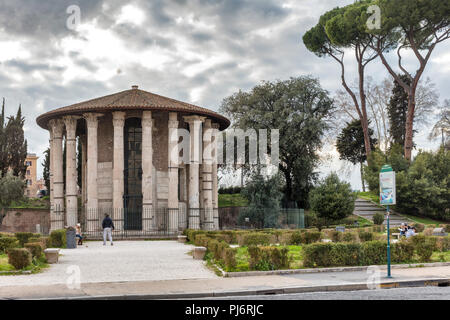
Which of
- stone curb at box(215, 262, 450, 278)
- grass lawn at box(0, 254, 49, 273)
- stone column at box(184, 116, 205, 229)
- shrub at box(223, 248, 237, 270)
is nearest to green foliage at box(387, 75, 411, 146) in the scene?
stone column at box(184, 116, 205, 229)

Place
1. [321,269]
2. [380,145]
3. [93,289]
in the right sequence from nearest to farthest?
[93,289] → [321,269] → [380,145]

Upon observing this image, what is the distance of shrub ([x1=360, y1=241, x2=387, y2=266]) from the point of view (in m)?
15.8

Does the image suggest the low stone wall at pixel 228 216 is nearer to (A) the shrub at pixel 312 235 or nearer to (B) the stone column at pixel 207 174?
(B) the stone column at pixel 207 174

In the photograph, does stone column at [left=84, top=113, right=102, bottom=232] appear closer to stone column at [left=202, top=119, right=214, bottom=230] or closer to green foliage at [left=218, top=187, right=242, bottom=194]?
stone column at [left=202, top=119, right=214, bottom=230]

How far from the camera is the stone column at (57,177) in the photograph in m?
35.9

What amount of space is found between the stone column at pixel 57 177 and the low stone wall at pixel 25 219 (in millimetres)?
7651

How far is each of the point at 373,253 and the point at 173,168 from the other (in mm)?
21379

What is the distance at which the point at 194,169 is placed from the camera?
3694 centimetres

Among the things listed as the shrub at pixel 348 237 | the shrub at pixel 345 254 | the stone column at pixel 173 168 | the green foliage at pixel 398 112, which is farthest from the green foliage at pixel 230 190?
the shrub at pixel 345 254

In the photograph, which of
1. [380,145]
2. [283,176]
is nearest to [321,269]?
[283,176]

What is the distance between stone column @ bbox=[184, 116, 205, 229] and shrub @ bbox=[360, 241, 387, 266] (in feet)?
69.6

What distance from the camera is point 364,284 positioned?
12.2m
